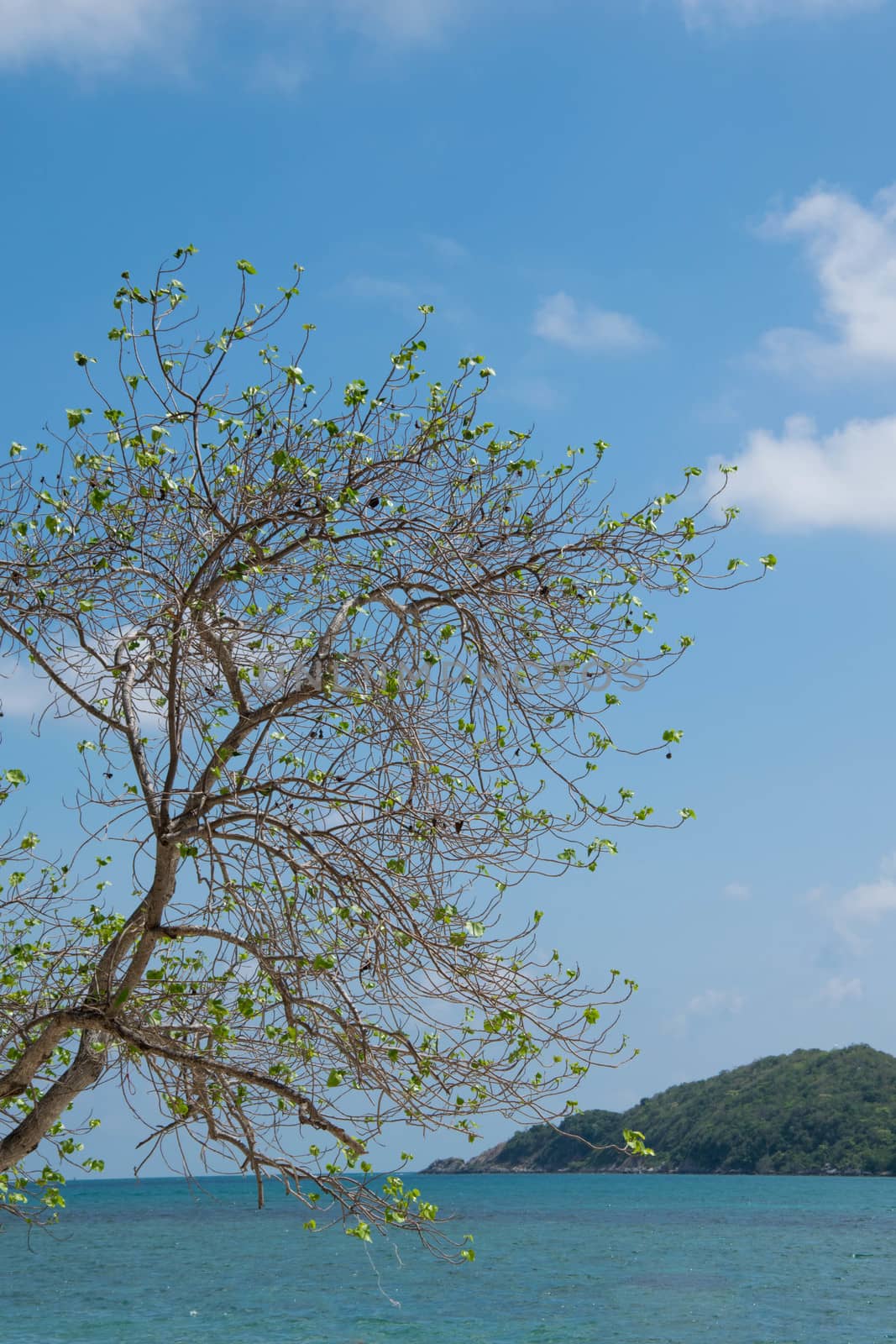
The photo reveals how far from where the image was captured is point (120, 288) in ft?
20.7

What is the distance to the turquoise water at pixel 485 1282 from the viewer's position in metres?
25.6

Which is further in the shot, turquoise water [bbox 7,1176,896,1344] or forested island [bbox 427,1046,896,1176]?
forested island [bbox 427,1046,896,1176]

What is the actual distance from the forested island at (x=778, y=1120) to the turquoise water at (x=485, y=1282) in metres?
27.6

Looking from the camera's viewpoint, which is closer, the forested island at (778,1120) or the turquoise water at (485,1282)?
the turquoise water at (485,1282)

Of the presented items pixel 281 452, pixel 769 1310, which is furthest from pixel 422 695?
pixel 769 1310

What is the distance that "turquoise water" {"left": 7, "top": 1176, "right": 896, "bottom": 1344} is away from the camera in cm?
2558

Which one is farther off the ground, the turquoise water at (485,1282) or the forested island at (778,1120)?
the forested island at (778,1120)

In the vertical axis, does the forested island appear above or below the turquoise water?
above

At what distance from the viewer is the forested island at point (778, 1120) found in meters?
90.2

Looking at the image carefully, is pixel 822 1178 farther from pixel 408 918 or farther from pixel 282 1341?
pixel 408 918

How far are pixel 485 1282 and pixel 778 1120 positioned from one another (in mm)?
68174

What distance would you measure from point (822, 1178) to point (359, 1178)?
94312 mm

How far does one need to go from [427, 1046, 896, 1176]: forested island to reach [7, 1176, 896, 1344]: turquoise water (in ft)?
90.5

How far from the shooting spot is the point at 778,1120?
95625 millimetres
